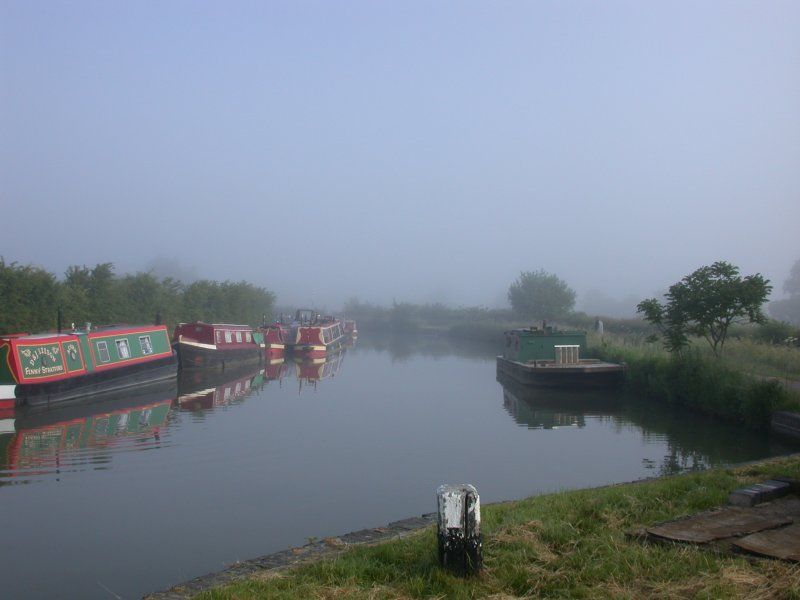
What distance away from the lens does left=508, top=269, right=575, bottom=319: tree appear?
60844 millimetres

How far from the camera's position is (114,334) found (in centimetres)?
2056

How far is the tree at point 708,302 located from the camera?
16.6 meters

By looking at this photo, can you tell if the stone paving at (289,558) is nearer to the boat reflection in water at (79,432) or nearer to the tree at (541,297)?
the boat reflection in water at (79,432)

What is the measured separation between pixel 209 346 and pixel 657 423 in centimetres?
1731

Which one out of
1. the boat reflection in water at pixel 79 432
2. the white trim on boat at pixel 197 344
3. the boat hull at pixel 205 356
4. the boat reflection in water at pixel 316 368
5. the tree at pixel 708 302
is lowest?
the boat reflection in water at pixel 79 432

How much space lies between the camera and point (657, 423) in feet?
52.9

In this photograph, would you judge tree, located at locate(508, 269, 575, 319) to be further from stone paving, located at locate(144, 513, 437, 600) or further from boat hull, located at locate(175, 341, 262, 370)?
stone paving, located at locate(144, 513, 437, 600)

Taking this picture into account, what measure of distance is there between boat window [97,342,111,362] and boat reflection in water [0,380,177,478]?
3.10 ft

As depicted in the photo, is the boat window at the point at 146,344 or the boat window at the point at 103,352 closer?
the boat window at the point at 103,352

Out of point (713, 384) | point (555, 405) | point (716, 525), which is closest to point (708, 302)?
point (713, 384)

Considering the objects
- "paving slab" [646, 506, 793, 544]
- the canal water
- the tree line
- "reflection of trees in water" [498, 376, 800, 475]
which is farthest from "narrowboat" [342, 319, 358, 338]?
"paving slab" [646, 506, 793, 544]

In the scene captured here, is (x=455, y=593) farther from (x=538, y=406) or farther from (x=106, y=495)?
(x=538, y=406)

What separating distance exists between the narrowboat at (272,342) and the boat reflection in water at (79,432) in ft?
48.2

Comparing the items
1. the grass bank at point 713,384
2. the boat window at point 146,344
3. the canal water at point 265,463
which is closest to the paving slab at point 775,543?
the canal water at point 265,463
